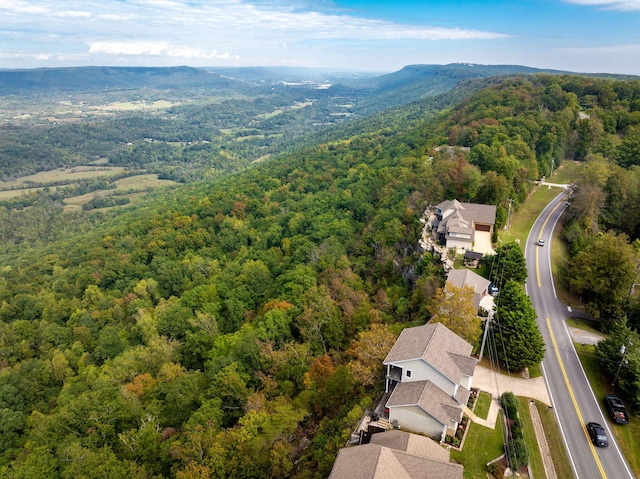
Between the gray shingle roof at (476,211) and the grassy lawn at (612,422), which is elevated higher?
the gray shingle roof at (476,211)

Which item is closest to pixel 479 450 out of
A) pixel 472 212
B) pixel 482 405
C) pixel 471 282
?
pixel 482 405

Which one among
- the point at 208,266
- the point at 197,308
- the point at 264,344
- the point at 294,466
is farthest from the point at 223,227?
the point at 294,466

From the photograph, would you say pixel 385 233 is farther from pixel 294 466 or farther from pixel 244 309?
pixel 294 466

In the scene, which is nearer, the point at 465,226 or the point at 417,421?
the point at 417,421

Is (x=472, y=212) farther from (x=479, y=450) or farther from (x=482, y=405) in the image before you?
(x=479, y=450)

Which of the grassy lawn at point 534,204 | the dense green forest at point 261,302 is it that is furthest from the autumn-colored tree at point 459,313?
the grassy lawn at point 534,204

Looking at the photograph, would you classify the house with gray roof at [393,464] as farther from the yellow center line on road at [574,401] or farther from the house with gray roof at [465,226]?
the house with gray roof at [465,226]
